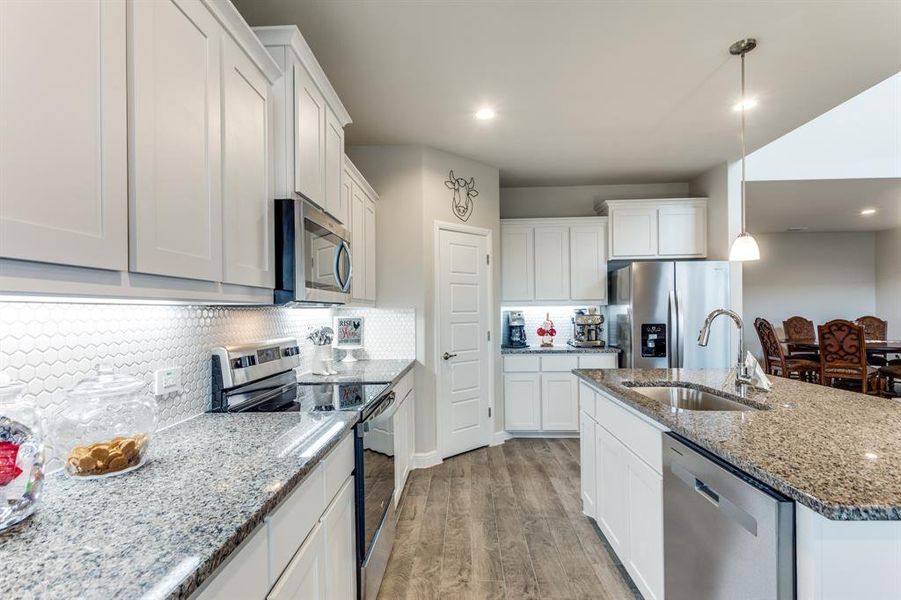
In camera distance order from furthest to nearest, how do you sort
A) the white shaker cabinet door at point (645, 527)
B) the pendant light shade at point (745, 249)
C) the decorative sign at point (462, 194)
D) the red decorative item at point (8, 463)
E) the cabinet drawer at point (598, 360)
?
the cabinet drawer at point (598, 360) < the decorative sign at point (462, 194) < the pendant light shade at point (745, 249) < the white shaker cabinet door at point (645, 527) < the red decorative item at point (8, 463)

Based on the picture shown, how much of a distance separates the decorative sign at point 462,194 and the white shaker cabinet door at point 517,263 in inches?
28.5

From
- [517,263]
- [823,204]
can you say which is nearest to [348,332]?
[517,263]

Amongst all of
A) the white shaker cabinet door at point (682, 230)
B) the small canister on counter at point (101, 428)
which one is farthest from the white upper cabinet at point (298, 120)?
the white shaker cabinet door at point (682, 230)

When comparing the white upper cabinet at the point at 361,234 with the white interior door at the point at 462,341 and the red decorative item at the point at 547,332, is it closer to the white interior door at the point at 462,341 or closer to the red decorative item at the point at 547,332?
the white interior door at the point at 462,341

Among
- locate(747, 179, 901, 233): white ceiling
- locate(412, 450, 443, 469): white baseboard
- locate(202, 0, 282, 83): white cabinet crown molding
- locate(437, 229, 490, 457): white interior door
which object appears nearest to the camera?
locate(202, 0, 282, 83): white cabinet crown molding

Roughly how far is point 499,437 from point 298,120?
3.35 meters

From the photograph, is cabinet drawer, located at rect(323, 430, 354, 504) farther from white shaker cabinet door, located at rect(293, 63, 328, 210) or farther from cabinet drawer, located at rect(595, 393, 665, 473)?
cabinet drawer, located at rect(595, 393, 665, 473)

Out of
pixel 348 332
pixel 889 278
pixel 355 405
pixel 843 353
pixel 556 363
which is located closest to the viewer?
pixel 355 405

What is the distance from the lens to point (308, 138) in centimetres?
176

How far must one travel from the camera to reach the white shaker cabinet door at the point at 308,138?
65.1 inches

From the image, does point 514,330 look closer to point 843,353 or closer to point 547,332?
point 547,332

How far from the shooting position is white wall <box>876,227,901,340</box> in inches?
280

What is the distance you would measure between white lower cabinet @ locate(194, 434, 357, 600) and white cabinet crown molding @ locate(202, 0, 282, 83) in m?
1.37

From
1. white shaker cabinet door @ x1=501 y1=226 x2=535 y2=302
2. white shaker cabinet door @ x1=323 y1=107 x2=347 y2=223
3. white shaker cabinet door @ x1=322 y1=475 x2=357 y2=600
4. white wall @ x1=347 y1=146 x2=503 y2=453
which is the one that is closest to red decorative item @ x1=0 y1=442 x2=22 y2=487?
white shaker cabinet door @ x1=322 y1=475 x2=357 y2=600
